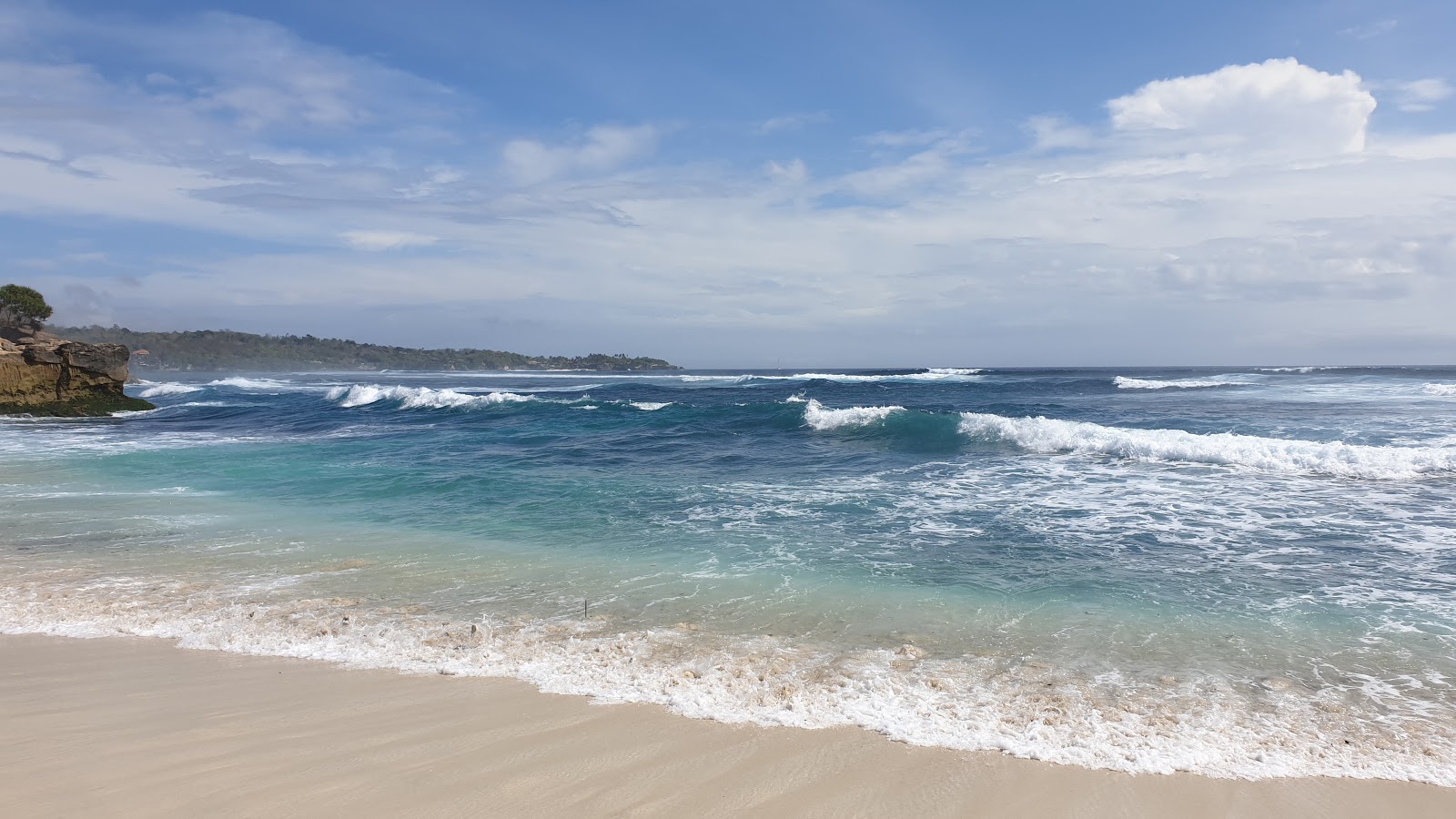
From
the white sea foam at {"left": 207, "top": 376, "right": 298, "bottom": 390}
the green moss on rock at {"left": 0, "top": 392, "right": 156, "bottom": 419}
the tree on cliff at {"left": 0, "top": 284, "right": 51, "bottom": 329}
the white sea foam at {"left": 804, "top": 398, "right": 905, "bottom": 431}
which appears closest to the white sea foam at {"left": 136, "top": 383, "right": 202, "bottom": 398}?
the white sea foam at {"left": 207, "top": 376, "right": 298, "bottom": 390}

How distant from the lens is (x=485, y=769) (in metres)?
3.45

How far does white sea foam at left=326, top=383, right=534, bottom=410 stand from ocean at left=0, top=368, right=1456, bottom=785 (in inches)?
533

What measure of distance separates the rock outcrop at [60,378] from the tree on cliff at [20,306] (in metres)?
6.28

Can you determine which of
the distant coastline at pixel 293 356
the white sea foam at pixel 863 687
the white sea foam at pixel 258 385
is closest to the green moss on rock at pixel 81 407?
the white sea foam at pixel 258 385

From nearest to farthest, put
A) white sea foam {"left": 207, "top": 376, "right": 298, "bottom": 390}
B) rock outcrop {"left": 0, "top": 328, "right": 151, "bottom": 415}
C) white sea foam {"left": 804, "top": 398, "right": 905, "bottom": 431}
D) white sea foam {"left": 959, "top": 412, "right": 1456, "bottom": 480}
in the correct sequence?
white sea foam {"left": 959, "top": 412, "right": 1456, "bottom": 480} < white sea foam {"left": 804, "top": 398, "right": 905, "bottom": 431} < rock outcrop {"left": 0, "top": 328, "right": 151, "bottom": 415} < white sea foam {"left": 207, "top": 376, "right": 298, "bottom": 390}

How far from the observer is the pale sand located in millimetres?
3168

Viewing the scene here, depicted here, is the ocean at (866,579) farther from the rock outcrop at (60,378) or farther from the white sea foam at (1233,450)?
the rock outcrop at (60,378)

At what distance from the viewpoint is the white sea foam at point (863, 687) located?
361 cm

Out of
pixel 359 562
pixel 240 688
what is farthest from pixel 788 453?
pixel 240 688

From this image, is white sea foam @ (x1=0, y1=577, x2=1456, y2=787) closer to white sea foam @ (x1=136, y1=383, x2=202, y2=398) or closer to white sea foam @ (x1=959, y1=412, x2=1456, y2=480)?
white sea foam @ (x1=959, y1=412, x2=1456, y2=480)

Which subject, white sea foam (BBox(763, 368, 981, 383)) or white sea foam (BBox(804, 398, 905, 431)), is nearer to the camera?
white sea foam (BBox(804, 398, 905, 431))

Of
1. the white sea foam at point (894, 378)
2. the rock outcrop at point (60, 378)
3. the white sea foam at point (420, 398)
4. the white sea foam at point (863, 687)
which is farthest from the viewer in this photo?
the white sea foam at point (894, 378)

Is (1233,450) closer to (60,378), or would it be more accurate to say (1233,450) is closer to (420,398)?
(420,398)

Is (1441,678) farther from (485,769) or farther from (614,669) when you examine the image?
(485,769)
